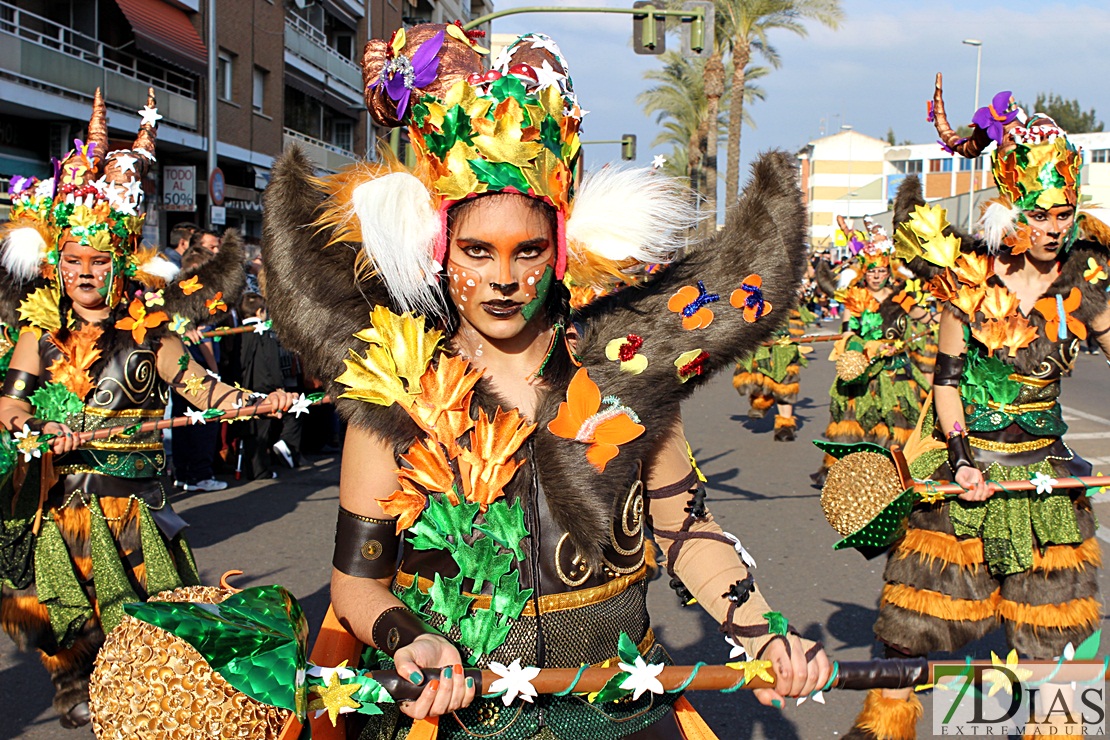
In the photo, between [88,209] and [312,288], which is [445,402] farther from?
[88,209]

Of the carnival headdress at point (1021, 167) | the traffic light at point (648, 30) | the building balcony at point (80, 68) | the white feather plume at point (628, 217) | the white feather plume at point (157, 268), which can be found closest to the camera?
the white feather plume at point (628, 217)

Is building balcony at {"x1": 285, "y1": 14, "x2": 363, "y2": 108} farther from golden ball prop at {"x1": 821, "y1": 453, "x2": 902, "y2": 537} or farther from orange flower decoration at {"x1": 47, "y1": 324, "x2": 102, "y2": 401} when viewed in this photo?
golden ball prop at {"x1": 821, "y1": 453, "x2": 902, "y2": 537}

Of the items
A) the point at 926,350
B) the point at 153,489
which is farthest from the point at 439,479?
the point at 926,350

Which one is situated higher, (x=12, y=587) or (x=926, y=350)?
(x=926, y=350)

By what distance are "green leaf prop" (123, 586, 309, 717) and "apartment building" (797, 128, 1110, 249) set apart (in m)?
39.3

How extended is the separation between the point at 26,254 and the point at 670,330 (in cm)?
385

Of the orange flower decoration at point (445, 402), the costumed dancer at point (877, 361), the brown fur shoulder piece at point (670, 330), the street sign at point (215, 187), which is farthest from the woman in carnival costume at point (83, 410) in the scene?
the street sign at point (215, 187)

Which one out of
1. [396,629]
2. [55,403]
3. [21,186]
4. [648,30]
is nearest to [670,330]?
[396,629]

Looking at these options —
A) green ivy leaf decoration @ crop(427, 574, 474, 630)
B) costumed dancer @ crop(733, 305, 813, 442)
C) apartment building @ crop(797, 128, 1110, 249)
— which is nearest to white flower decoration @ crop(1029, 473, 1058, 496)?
green ivy leaf decoration @ crop(427, 574, 474, 630)

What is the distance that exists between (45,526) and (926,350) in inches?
319

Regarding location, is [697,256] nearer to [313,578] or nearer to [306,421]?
[313,578]

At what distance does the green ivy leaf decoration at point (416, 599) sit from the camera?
238 cm

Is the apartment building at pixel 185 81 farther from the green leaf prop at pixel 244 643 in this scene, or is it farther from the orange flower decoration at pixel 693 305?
the green leaf prop at pixel 244 643

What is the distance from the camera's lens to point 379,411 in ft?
7.92
